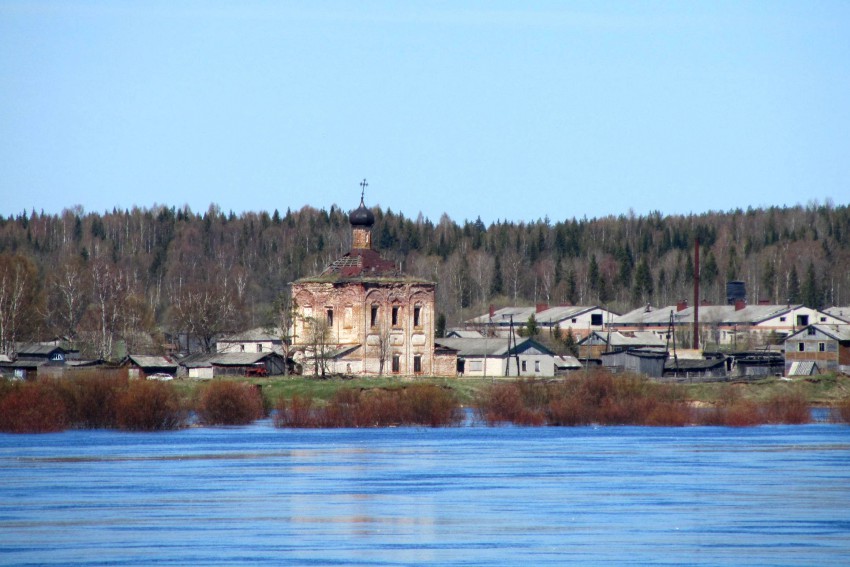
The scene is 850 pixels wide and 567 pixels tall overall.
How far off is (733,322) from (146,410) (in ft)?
183

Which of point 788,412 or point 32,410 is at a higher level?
point 32,410

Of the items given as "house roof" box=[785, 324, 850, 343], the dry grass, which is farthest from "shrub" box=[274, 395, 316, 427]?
"house roof" box=[785, 324, 850, 343]

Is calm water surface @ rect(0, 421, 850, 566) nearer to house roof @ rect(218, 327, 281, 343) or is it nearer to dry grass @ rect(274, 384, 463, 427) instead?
dry grass @ rect(274, 384, 463, 427)

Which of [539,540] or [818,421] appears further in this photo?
[818,421]

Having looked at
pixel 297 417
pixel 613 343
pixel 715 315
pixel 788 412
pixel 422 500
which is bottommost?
pixel 422 500

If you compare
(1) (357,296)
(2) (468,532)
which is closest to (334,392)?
(1) (357,296)

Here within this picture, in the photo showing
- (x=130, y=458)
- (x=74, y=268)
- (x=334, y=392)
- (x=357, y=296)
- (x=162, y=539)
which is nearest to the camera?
(x=162, y=539)

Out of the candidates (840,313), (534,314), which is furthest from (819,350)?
(840,313)

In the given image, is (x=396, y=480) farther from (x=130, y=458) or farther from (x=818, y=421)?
(x=818, y=421)

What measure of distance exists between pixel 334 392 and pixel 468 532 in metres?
32.3

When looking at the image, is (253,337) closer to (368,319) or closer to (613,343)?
(368,319)

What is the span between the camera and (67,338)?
78.8 meters

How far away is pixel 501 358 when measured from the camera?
216ft

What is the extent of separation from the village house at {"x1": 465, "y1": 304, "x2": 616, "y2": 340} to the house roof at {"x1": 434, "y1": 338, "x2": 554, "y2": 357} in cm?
2421
